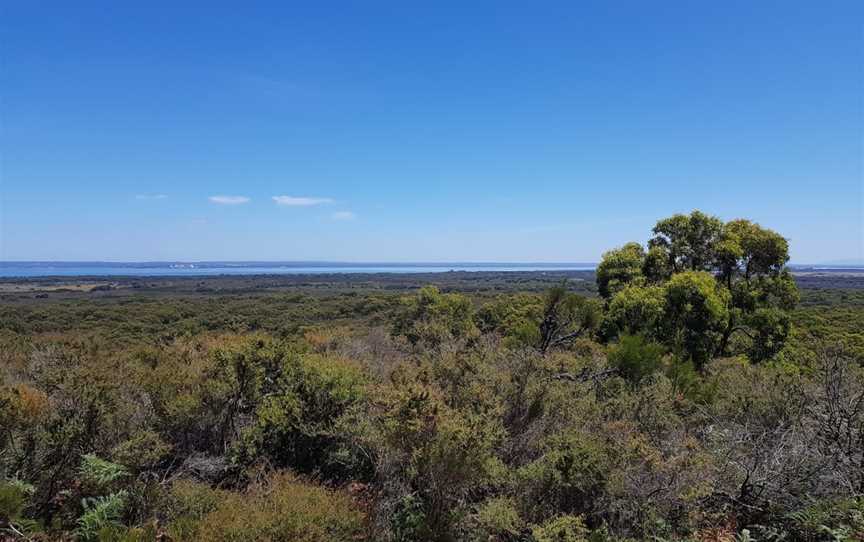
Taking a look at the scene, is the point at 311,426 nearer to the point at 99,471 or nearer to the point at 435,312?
the point at 99,471

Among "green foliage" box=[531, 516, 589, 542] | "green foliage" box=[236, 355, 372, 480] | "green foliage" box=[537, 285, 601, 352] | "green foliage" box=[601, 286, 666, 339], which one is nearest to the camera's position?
"green foliage" box=[531, 516, 589, 542]

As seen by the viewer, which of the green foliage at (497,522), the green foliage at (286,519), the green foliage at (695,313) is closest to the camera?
the green foliage at (286,519)

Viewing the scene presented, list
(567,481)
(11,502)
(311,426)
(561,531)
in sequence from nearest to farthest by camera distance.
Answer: (561,531), (11,502), (567,481), (311,426)

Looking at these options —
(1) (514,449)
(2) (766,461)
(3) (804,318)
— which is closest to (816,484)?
(2) (766,461)

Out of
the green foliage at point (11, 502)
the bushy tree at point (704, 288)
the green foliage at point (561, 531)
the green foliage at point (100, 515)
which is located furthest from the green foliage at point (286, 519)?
the bushy tree at point (704, 288)

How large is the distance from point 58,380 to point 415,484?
5124 millimetres

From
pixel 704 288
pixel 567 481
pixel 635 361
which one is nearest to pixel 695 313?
pixel 704 288

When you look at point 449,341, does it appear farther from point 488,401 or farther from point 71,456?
point 71,456

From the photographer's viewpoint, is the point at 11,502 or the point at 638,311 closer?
the point at 11,502

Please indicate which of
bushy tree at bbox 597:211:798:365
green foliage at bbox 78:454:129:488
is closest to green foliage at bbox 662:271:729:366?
bushy tree at bbox 597:211:798:365

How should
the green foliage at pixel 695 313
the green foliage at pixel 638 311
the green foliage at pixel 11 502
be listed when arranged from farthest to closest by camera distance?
the green foliage at pixel 638 311
the green foliage at pixel 695 313
the green foliage at pixel 11 502

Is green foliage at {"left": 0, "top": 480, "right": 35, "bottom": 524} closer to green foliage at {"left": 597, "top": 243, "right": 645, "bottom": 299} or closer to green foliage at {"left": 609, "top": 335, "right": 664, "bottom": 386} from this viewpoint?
green foliage at {"left": 609, "top": 335, "right": 664, "bottom": 386}

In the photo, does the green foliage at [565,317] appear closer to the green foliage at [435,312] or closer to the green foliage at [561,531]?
the green foliage at [435,312]

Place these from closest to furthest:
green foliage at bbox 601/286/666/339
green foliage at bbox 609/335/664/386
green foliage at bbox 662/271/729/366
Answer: green foliage at bbox 609/335/664/386
green foliage at bbox 662/271/729/366
green foliage at bbox 601/286/666/339
